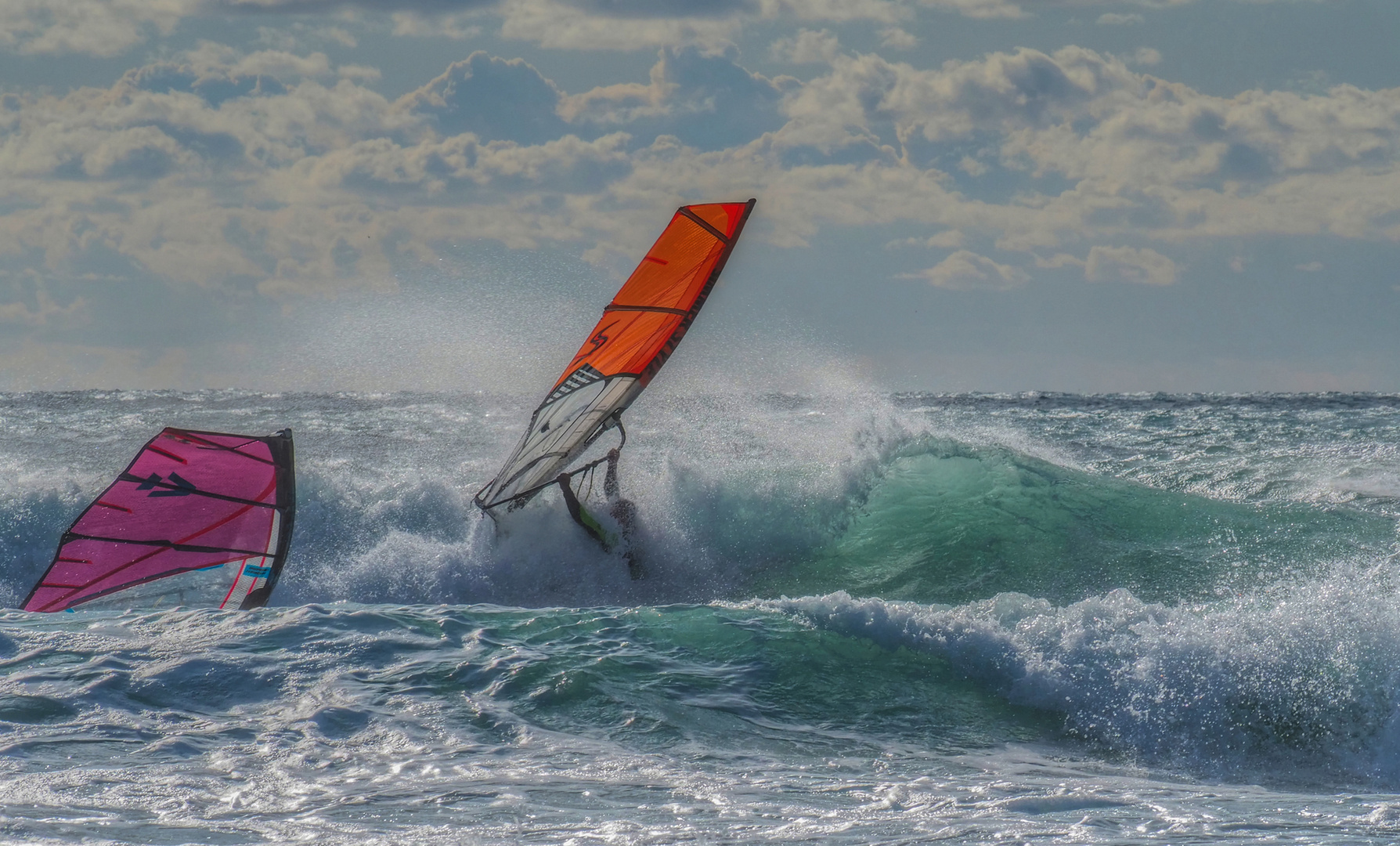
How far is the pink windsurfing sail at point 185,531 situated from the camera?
746 centimetres

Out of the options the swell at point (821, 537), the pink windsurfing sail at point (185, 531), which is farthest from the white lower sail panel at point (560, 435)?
the pink windsurfing sail at point (185, 531)

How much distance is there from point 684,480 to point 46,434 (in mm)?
18755

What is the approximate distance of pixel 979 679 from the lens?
247 inches

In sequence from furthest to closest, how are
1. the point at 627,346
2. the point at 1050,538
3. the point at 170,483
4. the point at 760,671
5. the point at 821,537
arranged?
the point at 821,537
the point at 1050,538
the point at 627,346
the point at 170,483
the point at 760,671

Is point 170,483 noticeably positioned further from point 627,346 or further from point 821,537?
point 821,537

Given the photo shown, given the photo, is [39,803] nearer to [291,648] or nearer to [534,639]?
[291,648]

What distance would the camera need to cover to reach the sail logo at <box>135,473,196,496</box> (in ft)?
26.2

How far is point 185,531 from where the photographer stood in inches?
311

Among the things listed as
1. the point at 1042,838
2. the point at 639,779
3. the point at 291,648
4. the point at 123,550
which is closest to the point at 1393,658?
the point at 1042,838

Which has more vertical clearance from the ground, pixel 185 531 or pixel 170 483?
pixel 170 483

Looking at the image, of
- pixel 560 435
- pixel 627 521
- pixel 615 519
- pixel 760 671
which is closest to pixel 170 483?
pixel 560 435

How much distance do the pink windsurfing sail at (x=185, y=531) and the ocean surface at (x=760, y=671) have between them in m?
0.43

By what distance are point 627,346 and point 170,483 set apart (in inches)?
136

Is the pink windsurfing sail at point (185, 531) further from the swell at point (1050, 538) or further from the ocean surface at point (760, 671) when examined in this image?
the swell at point (1050, 538)
